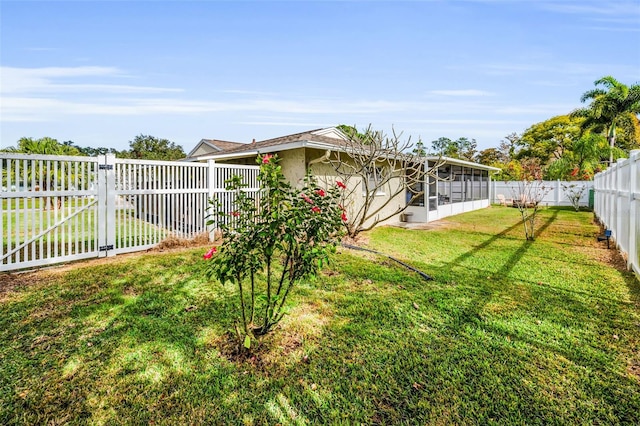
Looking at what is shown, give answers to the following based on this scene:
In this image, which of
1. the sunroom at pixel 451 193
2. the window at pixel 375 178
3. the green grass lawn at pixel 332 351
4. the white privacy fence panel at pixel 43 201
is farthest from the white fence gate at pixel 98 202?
the sunroom at pixel 451 193

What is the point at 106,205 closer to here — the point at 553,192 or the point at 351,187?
the point at 351,187

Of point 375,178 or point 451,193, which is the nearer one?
point 375,178

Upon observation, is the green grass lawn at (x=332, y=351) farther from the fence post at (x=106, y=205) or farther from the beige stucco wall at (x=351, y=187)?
the beige stucco wall at (x=351, y=187)

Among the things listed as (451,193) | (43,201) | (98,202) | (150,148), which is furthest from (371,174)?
(150,148)

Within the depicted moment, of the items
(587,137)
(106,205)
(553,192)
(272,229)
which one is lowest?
(272,229)

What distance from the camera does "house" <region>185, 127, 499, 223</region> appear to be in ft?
29.2

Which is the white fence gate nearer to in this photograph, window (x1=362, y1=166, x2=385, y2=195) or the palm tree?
window (x1=362, y1=166, x2=385, y2=195)

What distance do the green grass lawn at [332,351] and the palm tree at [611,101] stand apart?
66.2ft

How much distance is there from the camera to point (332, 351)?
10.2 ft

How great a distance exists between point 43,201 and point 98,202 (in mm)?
859

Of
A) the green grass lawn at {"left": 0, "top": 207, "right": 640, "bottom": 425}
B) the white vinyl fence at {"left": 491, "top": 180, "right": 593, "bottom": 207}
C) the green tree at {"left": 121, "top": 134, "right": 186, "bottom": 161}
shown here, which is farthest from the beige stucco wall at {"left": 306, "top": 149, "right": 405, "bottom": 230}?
the green tree at {"left": 121, "top": 134, "right": 186, "bottom": 161}

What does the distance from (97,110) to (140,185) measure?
15.3 meters

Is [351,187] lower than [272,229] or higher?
higher

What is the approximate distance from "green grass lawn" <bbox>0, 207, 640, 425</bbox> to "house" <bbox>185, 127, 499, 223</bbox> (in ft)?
6.71
